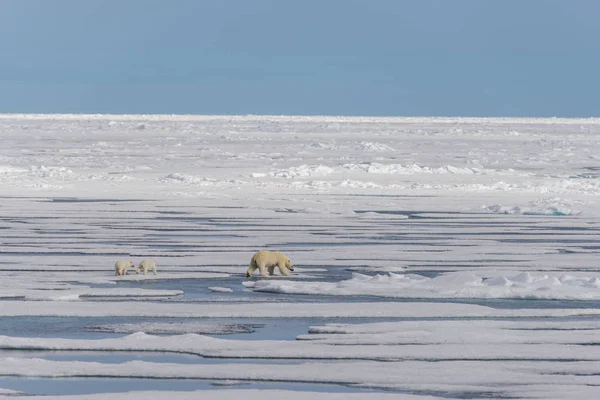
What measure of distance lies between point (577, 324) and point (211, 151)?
104 ft

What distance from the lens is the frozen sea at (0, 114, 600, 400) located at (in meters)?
6.23

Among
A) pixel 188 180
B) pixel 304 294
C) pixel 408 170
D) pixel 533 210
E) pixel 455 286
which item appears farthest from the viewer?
pixel 408 170

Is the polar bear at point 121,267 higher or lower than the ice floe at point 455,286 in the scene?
higher

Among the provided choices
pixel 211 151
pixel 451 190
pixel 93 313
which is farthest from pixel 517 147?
pixel 93 313

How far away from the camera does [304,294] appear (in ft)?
30.6

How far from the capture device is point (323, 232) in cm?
1459

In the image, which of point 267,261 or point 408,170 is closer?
point 267,261

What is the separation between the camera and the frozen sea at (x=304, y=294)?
6.23 meters

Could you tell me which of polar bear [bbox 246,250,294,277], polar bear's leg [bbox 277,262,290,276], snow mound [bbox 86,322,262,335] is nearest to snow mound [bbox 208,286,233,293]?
polar bear [bbox 246,250,294,277]

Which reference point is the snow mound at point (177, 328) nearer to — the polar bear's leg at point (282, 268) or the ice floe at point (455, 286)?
the ice floe at point (455, 286)

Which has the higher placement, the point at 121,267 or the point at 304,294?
the point at 121,267

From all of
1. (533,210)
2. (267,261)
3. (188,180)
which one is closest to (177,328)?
(267,261)

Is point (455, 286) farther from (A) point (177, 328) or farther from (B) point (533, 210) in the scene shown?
(B) point (533, 210)

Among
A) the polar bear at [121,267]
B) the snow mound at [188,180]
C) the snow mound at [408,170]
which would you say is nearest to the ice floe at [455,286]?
the polar bear at [121,267]
